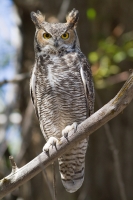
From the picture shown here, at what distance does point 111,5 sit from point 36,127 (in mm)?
1425

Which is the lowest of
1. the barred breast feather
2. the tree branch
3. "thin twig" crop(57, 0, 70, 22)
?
the tree branch

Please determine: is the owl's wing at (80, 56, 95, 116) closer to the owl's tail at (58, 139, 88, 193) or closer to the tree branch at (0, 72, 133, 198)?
the owl's tail at (58, 139, 88, 193)

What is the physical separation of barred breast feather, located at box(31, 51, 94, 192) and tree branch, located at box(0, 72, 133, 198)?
0.79 m

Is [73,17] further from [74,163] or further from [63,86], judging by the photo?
[74,163]

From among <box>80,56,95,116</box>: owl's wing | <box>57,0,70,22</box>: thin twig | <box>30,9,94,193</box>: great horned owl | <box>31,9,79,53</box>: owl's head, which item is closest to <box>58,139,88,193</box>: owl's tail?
<box>30,9,94,193</box>: great horned owl

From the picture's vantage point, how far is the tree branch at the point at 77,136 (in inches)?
74.1

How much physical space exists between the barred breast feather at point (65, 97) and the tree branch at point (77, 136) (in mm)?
785

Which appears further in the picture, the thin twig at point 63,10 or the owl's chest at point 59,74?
the thin twig at point 63,10

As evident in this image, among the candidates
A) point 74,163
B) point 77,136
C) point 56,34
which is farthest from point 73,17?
point 77,136

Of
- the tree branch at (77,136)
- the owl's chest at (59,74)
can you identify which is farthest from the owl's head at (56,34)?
the tree branch at (77,136)

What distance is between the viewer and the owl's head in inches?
118

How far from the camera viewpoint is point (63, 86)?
9.41ft

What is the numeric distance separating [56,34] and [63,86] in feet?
1.32

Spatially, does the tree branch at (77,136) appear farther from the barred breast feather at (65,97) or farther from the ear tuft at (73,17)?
the ear tuft at (73,17)
